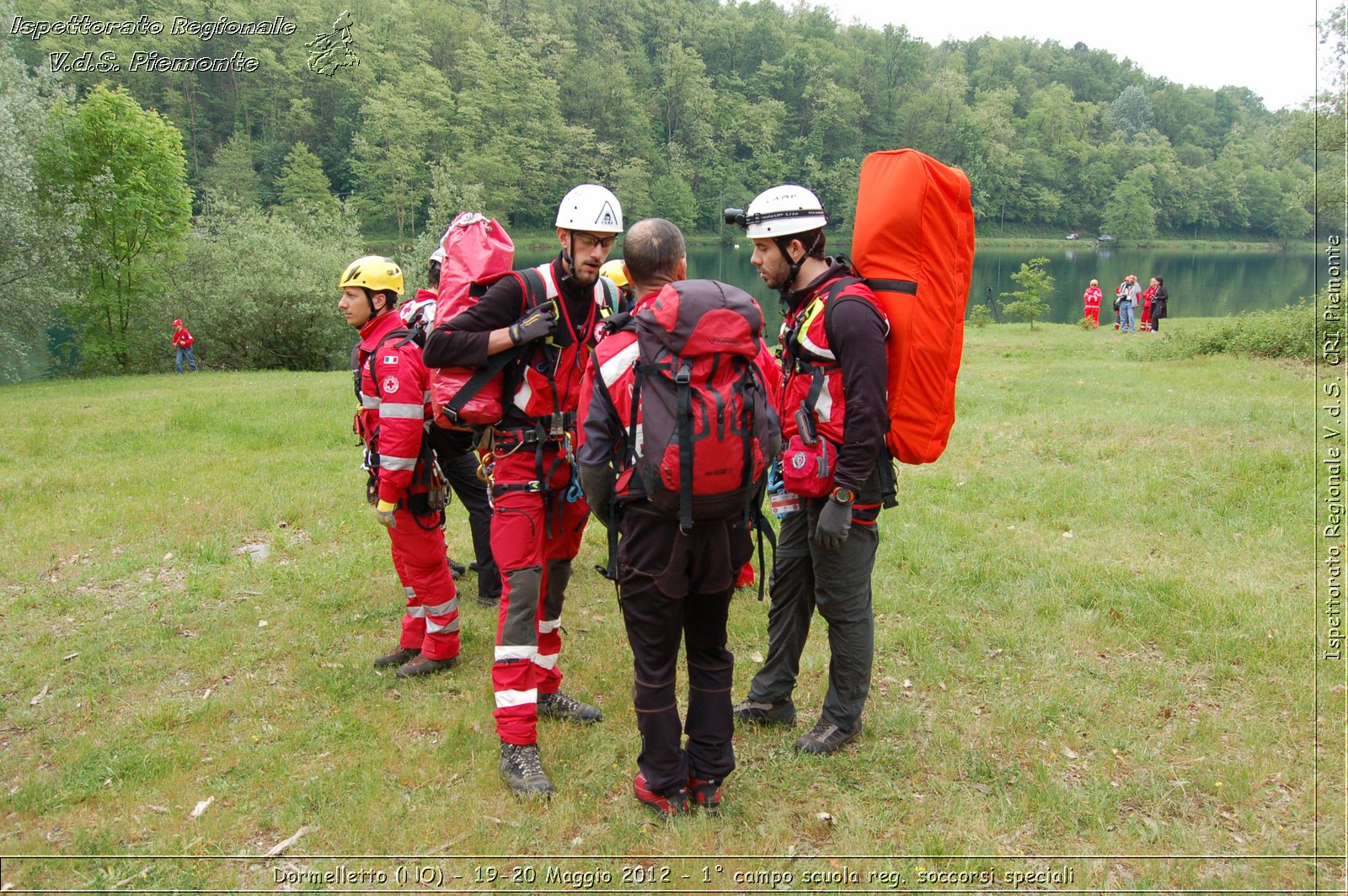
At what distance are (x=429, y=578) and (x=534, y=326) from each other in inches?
89.3

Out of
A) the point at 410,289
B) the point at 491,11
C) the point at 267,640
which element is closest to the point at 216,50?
the point at 491,11

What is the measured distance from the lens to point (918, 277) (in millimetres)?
4270

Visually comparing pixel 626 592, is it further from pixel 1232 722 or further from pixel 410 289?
pixel 410 289

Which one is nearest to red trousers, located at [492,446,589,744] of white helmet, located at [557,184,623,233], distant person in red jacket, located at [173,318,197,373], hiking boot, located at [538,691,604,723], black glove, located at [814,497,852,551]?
hiking boot, located at [538,691,604,723]

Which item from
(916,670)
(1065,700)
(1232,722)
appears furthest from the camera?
(916,670)

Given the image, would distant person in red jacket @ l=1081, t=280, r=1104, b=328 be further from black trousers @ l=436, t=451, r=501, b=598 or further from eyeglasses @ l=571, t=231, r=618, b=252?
eyeglasses @ l=571, t=231, r=618, b=252

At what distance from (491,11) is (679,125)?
3361cm

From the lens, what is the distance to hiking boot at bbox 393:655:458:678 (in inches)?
229

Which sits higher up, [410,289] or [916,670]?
[410,289]

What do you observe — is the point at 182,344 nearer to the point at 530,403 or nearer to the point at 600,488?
the point at 530,403

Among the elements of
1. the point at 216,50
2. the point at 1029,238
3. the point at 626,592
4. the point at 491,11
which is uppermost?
the point at 491,11

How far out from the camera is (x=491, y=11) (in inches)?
4828

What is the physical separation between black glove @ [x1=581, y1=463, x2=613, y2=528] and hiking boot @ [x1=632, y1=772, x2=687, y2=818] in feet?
4.58

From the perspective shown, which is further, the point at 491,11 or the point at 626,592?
the point at 491,11
